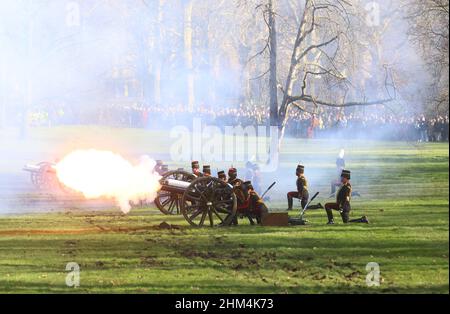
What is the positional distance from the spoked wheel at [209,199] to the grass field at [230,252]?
347 mm

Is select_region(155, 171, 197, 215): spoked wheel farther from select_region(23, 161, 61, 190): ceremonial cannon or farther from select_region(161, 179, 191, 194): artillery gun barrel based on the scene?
select_region(23, 161, 61, 190): ceremonial cannon

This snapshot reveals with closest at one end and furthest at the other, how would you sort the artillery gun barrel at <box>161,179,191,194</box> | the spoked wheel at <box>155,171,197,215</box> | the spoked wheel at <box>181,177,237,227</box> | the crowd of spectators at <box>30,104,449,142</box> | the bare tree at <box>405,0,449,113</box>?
the spoked wheel at <box>181,177,237,227</box> → the artillery gun barrel at <box>161,179,191,194</box> → the spoked wheel at <box>155,171,197,215</box> → the bare tree at <box>405,0,449,113</box> → the crowd of spectators at <box>30,104,449,142</box>

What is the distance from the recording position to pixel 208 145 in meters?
42.6

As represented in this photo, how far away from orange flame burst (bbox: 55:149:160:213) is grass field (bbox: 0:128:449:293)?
56cm

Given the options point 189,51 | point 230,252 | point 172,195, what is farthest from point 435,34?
point 230,252

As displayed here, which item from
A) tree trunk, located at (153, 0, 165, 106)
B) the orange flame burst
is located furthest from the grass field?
tree trunk, located at (153, 0, 165, 106)

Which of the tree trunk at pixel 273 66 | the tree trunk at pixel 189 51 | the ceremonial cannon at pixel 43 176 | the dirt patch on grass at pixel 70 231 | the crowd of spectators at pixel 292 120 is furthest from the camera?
the crowd of spectators at pixel 292 120

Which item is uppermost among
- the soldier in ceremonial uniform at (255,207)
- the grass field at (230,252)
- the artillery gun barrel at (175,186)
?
the artillery gun barrel at (175,186)

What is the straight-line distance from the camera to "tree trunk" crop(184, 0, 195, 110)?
38.8 metres

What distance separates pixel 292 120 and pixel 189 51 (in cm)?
1368

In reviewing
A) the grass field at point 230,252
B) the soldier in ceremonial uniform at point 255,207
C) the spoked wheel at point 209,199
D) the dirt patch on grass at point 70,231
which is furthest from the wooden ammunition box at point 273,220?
the dirt patch on grass at point 70,231

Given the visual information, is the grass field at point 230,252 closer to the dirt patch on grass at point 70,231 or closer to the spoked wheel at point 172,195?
the dirt patch on grass at point 70,231

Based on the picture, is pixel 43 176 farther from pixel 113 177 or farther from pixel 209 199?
pixel 209 199

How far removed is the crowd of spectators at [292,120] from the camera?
152ft
